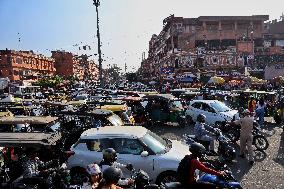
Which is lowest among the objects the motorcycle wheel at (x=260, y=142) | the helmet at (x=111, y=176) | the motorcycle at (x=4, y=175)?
the motorcycle wheel at (x=260, y=142)

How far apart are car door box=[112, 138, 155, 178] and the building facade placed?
48.5 meters

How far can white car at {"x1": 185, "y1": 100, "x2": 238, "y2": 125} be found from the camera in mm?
19953

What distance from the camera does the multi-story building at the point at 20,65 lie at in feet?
213

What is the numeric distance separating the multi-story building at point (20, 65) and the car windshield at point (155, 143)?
59.5 m

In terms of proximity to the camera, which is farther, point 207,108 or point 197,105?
point 197,105

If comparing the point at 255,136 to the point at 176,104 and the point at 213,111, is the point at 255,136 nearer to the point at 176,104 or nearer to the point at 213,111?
the point at 213,111

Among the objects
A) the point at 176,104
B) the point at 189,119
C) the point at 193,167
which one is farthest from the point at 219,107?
the point at 193,167

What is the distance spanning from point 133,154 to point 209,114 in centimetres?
1153

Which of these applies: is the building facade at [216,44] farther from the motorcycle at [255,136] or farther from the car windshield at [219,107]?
the motorcycle at [255,136]

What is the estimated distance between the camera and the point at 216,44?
→ 217 ft

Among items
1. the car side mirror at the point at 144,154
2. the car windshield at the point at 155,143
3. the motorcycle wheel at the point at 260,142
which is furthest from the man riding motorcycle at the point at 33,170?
the motorcycle wheel at the point at 260,142

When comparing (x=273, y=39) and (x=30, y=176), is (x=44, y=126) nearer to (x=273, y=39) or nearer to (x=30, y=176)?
(x=30, y=176)

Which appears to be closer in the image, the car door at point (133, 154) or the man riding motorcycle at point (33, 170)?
the man riding motorcycle at point (33, 170)

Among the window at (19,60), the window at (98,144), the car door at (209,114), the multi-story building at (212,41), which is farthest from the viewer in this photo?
the window at (19,60)
